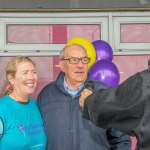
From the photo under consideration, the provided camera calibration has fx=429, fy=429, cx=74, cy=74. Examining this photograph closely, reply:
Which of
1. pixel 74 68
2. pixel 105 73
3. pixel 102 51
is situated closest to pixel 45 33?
pixel 102 51

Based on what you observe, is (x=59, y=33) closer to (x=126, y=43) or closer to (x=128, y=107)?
(x=126, y=43)

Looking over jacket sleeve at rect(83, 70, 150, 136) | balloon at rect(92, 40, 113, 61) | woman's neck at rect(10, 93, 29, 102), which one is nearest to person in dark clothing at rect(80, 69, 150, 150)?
jacket sleeve at rect(83, 70, 150, 136)

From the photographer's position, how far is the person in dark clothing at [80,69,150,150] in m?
1.50

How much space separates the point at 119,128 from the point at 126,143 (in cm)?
135

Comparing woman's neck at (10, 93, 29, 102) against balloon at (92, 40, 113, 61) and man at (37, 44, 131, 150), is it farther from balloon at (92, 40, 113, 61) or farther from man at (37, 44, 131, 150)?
balloon at (92, 40, 113, 61)

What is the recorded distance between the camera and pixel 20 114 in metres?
2.77

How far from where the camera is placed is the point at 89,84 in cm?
200

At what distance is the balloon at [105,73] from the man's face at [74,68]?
1.46 ft

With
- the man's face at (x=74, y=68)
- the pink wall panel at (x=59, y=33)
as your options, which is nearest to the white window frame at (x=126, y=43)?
the pink wall panel at (x=59, y=33)

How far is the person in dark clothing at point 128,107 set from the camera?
150cm

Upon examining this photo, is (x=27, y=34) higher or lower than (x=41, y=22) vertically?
lower

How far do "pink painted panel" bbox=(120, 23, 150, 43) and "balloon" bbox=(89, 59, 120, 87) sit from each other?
1372 mm

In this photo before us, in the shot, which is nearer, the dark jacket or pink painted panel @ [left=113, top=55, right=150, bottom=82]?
the dark jacket

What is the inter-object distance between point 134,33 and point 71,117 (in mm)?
2165
